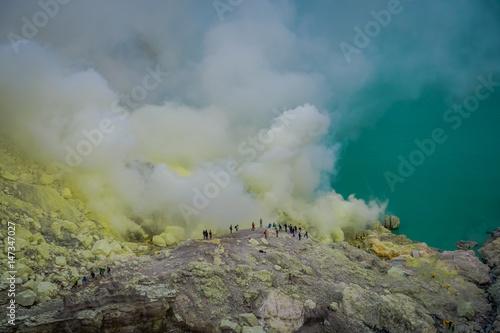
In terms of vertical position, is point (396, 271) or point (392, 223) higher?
point (392, 223)

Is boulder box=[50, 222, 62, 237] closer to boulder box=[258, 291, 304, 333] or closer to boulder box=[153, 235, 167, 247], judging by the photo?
boulder box=[153, 235, 167, 247]

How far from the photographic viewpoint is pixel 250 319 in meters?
21.0

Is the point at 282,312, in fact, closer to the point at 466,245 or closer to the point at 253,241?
the point at 253,241

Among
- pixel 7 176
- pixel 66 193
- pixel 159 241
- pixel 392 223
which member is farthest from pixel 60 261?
pixel 392 223

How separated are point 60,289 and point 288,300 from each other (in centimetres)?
1704

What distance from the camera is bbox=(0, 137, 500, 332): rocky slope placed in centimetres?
2022

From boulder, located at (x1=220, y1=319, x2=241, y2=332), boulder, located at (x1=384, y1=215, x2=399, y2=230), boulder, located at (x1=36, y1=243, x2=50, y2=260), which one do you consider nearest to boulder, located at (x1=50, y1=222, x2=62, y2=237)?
boulder, located at (x1=36, y1=243, x2=50, y2=260)

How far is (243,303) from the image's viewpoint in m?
22.4

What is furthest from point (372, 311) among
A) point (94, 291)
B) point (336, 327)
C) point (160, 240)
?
point (160, 240)

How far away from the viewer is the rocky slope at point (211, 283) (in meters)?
20.2

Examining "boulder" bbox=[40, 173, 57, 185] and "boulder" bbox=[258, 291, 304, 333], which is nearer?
"boulder" bbox=[258, 291, 304, 333]

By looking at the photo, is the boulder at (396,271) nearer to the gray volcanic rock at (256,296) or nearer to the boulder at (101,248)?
the gray volcanic rock at (256,296)

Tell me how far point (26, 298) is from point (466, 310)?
110 feet

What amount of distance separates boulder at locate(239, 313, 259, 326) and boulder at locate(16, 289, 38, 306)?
558 inches
